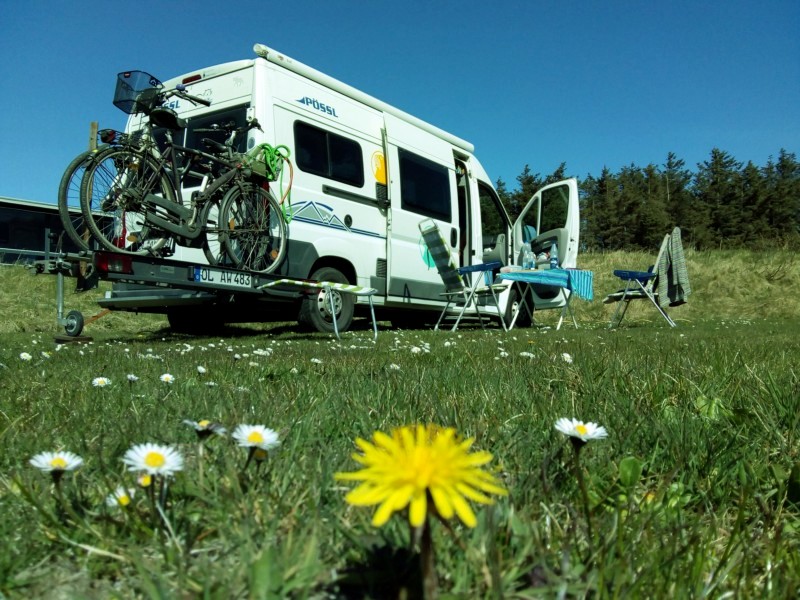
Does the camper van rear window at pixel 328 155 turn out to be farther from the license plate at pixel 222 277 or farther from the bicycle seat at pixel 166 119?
the license plate at pixel 222 277

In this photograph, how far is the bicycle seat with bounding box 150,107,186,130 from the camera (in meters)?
6.04

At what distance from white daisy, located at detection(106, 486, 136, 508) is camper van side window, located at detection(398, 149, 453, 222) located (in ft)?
25.8

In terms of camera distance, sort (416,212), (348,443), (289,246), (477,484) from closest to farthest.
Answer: (477,484)
(348,443)
(289,246)
(416,212)

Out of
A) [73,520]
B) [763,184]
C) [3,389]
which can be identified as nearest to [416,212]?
[3,389]

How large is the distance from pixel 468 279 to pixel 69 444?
9.48 metres

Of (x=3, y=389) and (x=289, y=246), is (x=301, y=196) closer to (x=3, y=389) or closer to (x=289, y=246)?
(x=289, y=246)

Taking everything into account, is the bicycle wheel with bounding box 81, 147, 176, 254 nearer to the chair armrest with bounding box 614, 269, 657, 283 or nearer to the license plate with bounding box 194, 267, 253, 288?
the license plate with bounding box 194, 267, 253, 288

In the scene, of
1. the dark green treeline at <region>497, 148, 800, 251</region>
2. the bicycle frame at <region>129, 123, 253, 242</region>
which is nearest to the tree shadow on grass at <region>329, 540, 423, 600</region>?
the bicycle frame at <region>129, 123, 253, 242</region>

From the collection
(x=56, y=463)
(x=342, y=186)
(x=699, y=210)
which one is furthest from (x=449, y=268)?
(x=699, y=210)

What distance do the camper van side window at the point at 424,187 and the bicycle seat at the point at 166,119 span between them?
3.36 m

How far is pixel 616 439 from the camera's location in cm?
142

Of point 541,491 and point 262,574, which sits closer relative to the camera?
point 262,574

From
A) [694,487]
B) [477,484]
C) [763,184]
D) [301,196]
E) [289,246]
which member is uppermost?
[763,184]

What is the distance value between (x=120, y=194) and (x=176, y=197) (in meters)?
0.60
